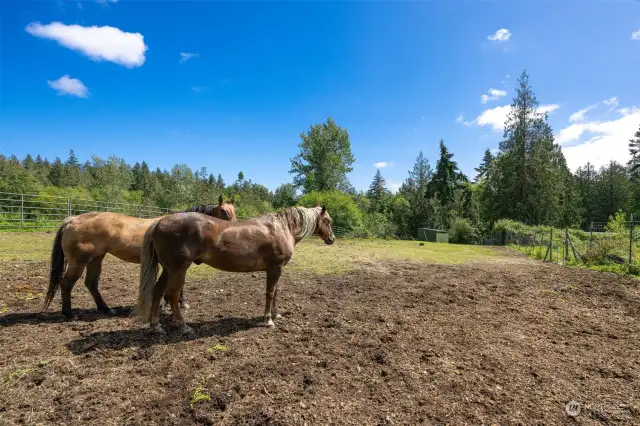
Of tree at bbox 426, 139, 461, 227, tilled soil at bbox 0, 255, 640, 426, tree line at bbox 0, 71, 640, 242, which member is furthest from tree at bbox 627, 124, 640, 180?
tilled soil at bbox 0, 255, 640, 426

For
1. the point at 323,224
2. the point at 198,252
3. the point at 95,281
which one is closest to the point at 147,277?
the point at 198,252

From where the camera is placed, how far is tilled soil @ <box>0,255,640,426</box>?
278cm

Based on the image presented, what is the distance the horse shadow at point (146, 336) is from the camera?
388cm

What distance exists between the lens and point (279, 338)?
437cm

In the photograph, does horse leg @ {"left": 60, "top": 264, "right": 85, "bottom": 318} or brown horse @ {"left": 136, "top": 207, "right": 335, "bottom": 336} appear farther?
horse leg @ {"left": 60, "top": 264, "right": 85, "bottom": 318}

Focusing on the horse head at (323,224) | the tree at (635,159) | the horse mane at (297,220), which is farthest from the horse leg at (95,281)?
the tree at (635,159)

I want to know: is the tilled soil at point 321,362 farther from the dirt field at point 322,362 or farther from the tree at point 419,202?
the tree at point 419,202

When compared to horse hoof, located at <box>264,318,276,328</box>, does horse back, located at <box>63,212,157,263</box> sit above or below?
above

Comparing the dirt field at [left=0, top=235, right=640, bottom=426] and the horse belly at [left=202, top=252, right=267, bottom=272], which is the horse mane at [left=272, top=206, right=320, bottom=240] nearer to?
the horse belly at [left=202, top=252, right=267, bottom=272]

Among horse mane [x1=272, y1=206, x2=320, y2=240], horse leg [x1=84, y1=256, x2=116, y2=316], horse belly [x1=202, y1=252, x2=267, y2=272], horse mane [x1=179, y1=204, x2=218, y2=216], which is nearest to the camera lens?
horse belly [x1=202, y1=252, x2=267, y2=272]

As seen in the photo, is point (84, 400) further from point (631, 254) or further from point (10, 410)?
point (631, 254)

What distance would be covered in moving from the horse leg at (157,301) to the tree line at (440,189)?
25560 mm

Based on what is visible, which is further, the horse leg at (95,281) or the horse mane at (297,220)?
the horse mane at (297,220)

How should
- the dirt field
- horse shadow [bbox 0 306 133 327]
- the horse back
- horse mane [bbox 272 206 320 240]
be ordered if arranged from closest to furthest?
the dirt field → horse shadow [bbox 0 306 133 327] → the horse back → horse mane [bbox 272 206 320 240]
